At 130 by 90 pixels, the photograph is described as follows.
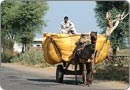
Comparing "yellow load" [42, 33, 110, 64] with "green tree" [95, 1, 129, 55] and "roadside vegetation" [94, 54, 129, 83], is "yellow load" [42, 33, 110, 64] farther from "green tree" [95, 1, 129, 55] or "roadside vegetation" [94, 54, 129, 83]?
"green tree" [95, 1, 129, 55]

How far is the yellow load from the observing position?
17562 millimetres

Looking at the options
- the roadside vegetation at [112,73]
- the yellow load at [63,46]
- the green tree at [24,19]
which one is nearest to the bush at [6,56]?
the green tree at [24,19]

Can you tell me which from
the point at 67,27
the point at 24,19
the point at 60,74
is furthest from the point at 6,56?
the point at 67,27

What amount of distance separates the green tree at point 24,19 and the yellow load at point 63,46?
87.4 ft

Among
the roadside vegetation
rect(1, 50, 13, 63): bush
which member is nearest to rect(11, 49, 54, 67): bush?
rect(1, 50, 13, 63): bush

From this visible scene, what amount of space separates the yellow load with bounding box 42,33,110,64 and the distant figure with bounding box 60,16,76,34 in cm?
53

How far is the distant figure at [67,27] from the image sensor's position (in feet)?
59.3

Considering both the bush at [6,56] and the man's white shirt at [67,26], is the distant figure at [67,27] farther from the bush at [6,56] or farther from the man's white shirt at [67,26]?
the bush at [6,56]

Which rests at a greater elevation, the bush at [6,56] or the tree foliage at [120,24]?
the tree foliage at [120,24]

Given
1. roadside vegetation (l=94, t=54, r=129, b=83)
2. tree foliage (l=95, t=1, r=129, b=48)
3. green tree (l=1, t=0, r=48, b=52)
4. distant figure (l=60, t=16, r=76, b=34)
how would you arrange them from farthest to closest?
green tree (l=1, t=0, r=48, b=52) < tree foliage (l=95, t=1, r=129, b=48) < roadside vegetation (l=94, t=54, r=129, b=83) < distant figure (l=60, t=16, r=76, b=34)

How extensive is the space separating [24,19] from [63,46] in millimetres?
27674

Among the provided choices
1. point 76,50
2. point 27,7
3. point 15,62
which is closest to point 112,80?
point 76,50

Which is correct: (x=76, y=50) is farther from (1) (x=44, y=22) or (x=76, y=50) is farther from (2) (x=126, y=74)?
(1) (x=44, y=22)

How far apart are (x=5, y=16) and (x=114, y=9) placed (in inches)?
662
